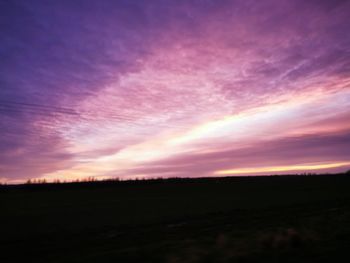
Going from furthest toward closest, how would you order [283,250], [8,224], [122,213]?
[122,213] < [8,224] < [283,250]

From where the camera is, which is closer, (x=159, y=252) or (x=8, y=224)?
(x=159, y=252)

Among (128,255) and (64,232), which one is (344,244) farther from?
(64,232)

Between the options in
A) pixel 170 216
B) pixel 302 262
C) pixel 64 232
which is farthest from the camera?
pixel 170 216

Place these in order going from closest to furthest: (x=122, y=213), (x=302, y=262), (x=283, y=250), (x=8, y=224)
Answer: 1. (x=302, y=262)
2. (x=283, y=250)
3. (x=8, y=224)
4. (x=122, y=213)

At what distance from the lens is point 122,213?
121ft

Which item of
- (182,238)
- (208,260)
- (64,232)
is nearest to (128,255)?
(208,260)

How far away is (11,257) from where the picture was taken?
57.5 feet

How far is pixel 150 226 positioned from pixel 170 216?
6.68 metres

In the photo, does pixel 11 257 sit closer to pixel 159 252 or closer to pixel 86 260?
pixel 86 260

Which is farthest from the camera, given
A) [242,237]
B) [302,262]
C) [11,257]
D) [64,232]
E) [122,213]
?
[122,213]

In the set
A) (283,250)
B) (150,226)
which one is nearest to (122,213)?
(150,226)

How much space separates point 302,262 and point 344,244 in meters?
3.74

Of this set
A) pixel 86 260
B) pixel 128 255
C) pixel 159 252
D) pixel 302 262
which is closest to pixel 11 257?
pixel 86 260

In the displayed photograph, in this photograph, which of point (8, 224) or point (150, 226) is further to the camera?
point (8, 224)
